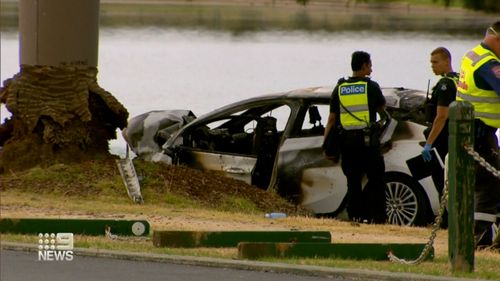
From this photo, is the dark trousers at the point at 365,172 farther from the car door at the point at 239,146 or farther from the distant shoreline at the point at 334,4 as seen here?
the distant shoreline at the point at 334,4

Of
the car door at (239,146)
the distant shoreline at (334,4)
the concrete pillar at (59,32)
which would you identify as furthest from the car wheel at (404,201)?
the distant shoreline at (334,4)

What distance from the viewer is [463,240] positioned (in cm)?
982

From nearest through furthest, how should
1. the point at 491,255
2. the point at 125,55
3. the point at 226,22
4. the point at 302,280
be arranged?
the point at 302,280, the point at 491,255, the point at 125,55, the point at 226,22

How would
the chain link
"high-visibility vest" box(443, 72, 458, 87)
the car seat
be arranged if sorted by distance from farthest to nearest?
the car seat → "high-visibility vest" box(443, 72, 458, 87) → the chain link

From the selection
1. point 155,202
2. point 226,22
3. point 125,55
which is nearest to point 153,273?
point 155,202

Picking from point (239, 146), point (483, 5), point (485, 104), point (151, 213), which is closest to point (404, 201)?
point (239, 146)

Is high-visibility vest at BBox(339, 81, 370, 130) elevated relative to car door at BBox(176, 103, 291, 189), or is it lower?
elevated

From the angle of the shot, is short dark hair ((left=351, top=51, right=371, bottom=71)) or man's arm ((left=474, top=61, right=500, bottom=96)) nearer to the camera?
man's arm ((left=474, top=61, right=500, bottom=96))

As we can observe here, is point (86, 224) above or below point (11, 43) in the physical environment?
above

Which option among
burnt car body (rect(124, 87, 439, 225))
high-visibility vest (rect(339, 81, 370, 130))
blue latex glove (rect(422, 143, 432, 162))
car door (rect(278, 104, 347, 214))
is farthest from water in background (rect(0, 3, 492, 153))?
blue latex glove (rect(422, 143, 432, 162))

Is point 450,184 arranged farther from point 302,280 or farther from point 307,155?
point 307,155

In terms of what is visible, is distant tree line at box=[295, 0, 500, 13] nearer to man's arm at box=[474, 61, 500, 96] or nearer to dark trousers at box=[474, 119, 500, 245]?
dark trousers at box=[474, 119, 500, 245]

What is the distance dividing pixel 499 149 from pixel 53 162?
210 inches

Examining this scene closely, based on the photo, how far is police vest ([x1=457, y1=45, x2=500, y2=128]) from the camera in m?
11.2
